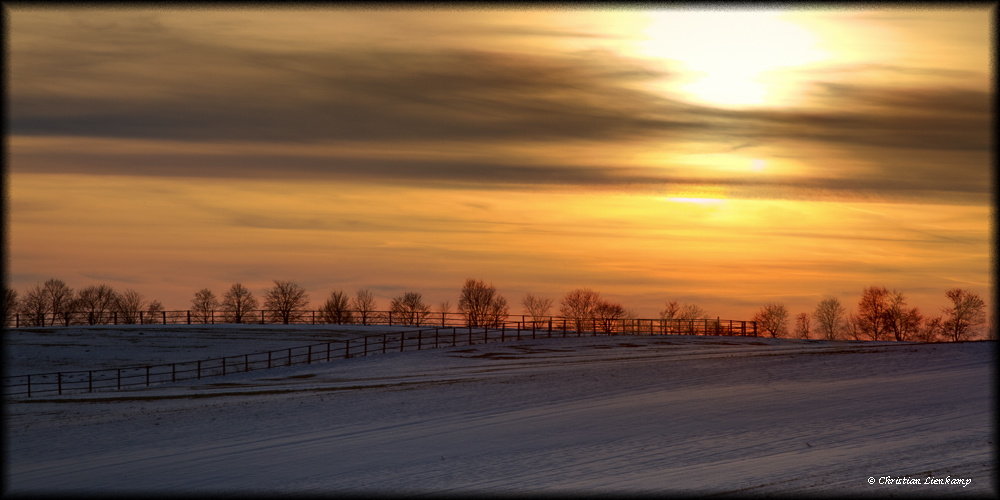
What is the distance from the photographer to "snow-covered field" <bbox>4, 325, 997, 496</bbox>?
1959 centimetres

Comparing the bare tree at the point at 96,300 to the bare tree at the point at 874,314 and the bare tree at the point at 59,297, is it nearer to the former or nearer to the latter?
the bare tree at the point at 59,297

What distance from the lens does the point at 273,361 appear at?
55.1 metres

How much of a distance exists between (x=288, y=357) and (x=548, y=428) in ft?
102

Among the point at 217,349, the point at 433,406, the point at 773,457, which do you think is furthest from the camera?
the point at 217,349

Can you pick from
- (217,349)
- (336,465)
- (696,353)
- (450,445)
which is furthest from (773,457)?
(217,349)

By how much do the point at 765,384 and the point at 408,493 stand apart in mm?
20938

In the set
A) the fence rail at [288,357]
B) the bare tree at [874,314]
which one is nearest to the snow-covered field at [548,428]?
the fence rail at [288,357]

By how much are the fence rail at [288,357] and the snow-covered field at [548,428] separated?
17.3 feet

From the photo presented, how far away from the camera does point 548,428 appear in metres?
26.3

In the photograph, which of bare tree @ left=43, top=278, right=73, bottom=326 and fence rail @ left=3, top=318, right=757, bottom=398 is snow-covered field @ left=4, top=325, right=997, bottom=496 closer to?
fence rail @ left=3, top=318, right=757, bottom=398

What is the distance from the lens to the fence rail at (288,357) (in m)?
46.3

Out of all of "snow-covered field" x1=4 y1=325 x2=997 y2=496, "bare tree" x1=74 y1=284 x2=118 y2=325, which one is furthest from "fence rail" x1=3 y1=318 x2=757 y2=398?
"bare tree" x1=74 y1=284 x2=118 y2=325

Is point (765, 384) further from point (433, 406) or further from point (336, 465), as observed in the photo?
point (336, 465)

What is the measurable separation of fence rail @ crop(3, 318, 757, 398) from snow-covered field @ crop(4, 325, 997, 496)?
5277mm
